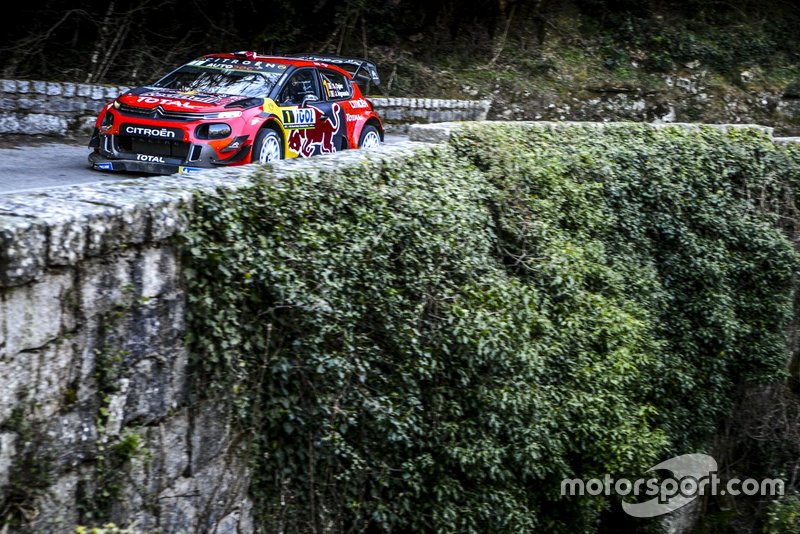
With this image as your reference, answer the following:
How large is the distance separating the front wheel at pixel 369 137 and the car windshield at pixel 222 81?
167 cm

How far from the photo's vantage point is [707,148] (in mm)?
12961

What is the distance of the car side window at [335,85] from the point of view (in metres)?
10.8

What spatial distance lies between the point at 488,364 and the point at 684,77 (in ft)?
55.7

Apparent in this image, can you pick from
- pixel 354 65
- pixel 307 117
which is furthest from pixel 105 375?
pixel 354 65

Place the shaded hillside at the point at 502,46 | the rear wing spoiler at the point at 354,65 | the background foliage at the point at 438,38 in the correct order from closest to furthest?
the rear wing spoiler at the point at 354,65 → the background foliage at the point at 438,38 → the shaded hillside at the point at 502,46

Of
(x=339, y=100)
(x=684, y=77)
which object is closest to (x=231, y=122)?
(x=339, y=100)

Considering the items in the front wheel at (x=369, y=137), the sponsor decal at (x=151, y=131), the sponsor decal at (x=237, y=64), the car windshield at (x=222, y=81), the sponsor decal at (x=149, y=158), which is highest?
the sponsor decal at (x=237, y=64)

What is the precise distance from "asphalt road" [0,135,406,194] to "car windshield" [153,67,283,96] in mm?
1406

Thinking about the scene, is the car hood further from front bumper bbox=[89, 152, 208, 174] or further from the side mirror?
the side mirror

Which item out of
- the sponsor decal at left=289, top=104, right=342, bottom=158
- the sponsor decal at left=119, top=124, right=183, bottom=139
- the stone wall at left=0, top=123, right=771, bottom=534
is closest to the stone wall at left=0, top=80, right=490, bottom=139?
the sponsor decal at left=119, top=124, right=183, bottom=139

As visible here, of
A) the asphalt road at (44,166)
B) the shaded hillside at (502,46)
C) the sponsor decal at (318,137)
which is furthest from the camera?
the shaded hillside at (502,46)

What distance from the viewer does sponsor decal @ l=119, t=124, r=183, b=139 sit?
8578mm

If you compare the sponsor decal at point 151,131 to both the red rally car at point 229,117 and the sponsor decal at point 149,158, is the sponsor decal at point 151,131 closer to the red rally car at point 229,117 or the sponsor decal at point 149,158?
the red rally car at point 229,117

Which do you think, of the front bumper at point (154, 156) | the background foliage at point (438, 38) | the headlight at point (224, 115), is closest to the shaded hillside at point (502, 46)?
the background foliage at point (438, 38)
